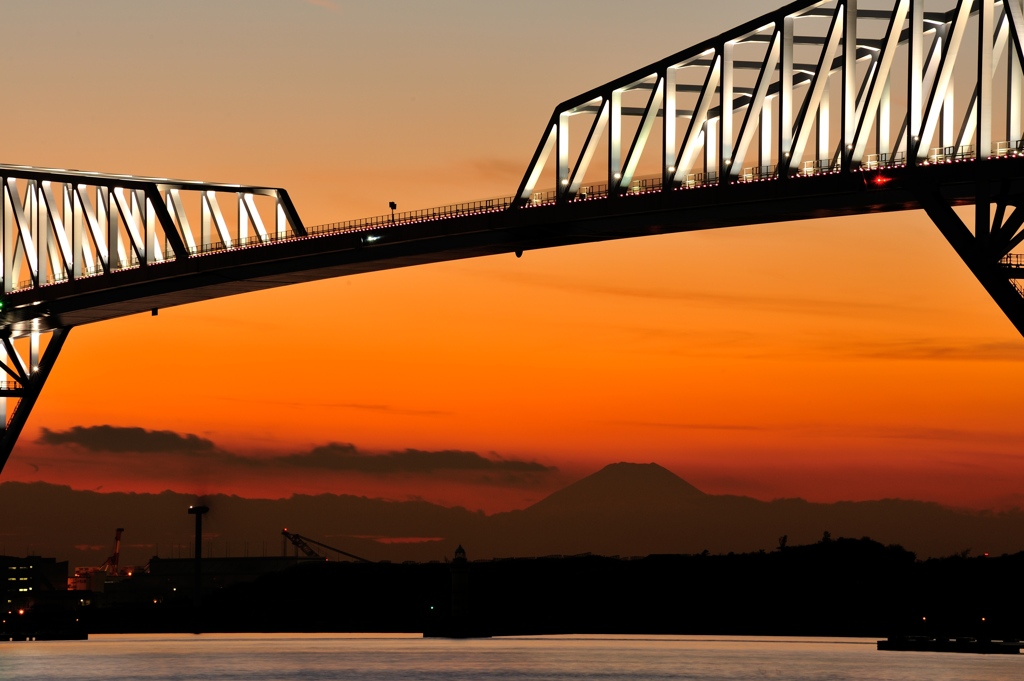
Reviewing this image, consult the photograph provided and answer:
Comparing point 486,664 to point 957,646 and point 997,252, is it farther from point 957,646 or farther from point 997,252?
point 997,252

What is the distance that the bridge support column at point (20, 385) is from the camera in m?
83.1

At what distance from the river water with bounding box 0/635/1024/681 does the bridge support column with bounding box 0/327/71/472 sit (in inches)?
468

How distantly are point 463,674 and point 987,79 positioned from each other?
54138 millimetres

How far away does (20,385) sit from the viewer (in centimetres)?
8412

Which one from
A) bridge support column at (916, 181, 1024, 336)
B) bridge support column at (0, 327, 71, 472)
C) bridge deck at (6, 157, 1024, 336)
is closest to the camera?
bridge support column at (916, 181, 1024, 336)

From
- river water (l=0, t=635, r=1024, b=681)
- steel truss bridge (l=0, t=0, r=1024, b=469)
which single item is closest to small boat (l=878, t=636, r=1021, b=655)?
river water (l=0, t=635, r=1024, b=681)

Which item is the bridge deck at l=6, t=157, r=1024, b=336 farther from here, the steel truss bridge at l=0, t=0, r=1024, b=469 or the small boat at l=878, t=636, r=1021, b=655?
the small boat at l=878, t=636, r=1021, b=655

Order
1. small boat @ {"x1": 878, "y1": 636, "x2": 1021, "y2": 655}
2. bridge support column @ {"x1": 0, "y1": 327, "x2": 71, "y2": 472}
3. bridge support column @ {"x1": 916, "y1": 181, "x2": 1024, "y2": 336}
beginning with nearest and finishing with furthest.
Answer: bridge support column @ {"x1": 916, "y1": 181, "x2": 1024, "y2": 336} < bridge support column @ {"x1": 0, "y1": 327, "x2": 71, "y2": 472} < small boat @ {"x1": 878, "y1": 636, "x2": 1021, "y2": 655}

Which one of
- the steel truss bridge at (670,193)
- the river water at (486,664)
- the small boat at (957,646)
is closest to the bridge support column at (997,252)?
the steel truss bridge at (670,193)

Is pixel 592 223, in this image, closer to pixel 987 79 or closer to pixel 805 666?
pixel 987 79

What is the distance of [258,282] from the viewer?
7575 cm

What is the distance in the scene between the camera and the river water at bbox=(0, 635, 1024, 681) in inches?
3474

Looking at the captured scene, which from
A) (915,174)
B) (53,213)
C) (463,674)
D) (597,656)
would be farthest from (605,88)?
(597,656)

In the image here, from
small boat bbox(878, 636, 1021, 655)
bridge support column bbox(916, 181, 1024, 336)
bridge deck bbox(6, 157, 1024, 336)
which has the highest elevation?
bridge deck bbox(6, 157, 1024, 336)
